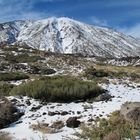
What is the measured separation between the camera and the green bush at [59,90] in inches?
930

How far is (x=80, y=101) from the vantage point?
23422 millimetres

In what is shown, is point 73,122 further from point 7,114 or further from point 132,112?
point 7,114

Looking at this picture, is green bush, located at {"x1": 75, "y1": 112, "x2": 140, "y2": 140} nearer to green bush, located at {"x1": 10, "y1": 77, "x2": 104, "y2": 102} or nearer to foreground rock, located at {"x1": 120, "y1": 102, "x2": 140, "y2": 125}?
foreground rock, located at {"x1": 120, "y1": 102, "x2": 140, "y2": 125}

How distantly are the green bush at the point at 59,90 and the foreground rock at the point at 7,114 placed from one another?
246 centimetres

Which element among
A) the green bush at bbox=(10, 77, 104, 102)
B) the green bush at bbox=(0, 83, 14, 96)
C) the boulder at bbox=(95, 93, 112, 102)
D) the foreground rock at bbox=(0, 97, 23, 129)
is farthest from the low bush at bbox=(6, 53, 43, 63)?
the foreground rock at bbox=(0, 97, 23, 129)

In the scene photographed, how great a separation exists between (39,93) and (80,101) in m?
2.40

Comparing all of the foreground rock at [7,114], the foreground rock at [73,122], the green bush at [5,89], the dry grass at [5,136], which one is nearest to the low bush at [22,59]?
the green bush at [5,89]

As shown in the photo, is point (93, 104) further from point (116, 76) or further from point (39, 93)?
point (116, 76)

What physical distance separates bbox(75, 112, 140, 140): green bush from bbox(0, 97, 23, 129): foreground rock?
404cm

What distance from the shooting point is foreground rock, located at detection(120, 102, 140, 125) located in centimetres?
1827

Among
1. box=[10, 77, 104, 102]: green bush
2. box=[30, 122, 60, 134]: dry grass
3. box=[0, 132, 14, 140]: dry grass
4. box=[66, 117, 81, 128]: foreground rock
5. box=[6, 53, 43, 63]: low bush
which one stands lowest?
box=[0, 132, 14, 140]: dry grass

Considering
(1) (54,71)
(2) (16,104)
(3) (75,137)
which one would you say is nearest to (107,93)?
(2) (16,104)

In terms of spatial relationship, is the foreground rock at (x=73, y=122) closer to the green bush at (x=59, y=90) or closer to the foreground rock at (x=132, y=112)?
the foreground rock at (x=132, y=112)

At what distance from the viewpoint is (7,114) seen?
807 inches
